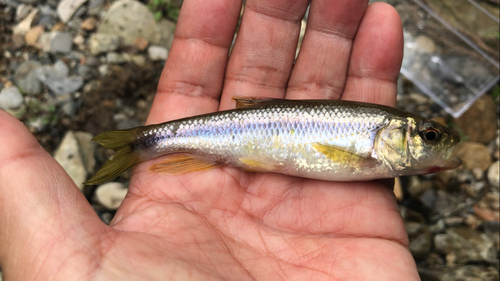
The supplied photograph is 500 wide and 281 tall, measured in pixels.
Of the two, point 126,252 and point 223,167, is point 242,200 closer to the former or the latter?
point 223,167

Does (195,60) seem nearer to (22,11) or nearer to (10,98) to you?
(10,98)

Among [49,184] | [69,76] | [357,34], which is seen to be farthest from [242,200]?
[69,76]

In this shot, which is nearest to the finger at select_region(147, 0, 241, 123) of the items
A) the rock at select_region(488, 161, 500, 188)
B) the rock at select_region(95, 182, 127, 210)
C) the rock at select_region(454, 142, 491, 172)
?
the rock at select_region(95, 182, 127, 210)

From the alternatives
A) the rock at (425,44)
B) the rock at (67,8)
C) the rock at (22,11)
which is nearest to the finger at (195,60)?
the rock at (67,8)

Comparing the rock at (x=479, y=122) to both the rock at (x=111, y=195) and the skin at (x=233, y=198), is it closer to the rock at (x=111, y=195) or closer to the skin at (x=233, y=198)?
the skin at (x=233, y=198)

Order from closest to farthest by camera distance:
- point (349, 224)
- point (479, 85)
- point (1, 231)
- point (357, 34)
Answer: point (1, 231) → point (349, 224) → point (357, 34) → point (479, 85)

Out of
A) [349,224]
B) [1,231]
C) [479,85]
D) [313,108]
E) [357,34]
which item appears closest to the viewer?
[1,231]
